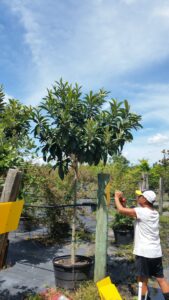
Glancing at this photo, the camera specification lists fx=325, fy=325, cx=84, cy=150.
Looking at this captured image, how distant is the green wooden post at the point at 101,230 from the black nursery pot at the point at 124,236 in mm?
3140

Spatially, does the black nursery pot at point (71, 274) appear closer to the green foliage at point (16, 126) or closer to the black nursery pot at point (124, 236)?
the green foliage at point (16, 126)

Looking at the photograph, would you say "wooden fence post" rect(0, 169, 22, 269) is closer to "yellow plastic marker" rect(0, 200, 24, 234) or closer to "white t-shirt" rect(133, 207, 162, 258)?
"yellow plastic marker" rect(0, 200, 24, 234)

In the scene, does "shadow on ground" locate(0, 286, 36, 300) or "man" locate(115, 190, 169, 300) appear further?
"shadow on ground" locate(0, 286, 36, 300)

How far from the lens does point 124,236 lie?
23.8 ft

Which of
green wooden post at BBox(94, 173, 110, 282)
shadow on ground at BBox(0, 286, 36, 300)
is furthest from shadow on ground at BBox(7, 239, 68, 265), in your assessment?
green wooden post at BBox(94, 173, 110, 282)

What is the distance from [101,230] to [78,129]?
1330 millimetres

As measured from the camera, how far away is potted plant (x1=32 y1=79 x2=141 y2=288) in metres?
3.95

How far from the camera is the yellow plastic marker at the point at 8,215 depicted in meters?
2.42

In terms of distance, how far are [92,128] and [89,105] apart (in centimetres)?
42

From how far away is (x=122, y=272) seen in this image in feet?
16.8

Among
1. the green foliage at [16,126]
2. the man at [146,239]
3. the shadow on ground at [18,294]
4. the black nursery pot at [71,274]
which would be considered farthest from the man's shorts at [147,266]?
the green foliage at [16,126]

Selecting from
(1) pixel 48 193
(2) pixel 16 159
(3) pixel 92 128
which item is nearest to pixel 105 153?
(3) pixel 92 128

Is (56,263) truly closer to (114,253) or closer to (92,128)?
(92,128)

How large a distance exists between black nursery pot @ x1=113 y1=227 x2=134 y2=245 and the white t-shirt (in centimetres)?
353
